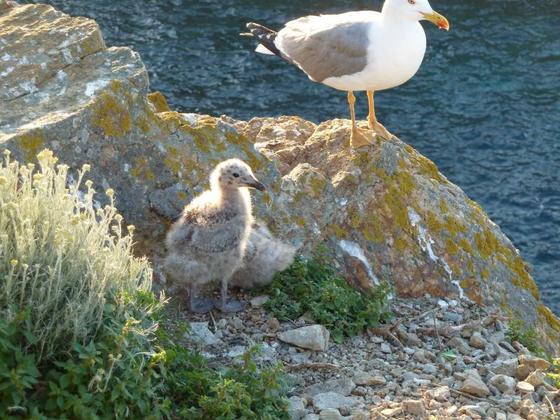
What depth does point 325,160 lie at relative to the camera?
8.61 metres

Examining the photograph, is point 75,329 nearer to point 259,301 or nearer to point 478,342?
point 259,301

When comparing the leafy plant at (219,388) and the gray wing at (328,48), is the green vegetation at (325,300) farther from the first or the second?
the gray wing at (328,48)

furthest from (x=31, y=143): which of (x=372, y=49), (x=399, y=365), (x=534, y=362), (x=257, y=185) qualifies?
(x=534, y=362)

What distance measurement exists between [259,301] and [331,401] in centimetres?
131

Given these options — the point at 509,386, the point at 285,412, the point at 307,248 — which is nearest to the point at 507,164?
the point at 307,248

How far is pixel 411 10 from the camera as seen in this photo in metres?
9.25

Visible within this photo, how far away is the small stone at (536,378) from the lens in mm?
6535

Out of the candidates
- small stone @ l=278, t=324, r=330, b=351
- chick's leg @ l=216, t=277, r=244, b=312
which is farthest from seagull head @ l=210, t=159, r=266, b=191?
small stone @ l=278, t=324, r=330, b=351

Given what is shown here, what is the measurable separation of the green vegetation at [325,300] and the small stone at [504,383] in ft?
3.31

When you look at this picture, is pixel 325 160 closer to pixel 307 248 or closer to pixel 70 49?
pixel 307 248

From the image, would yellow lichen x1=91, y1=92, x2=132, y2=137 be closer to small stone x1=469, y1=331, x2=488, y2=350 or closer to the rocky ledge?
the rocky ledge

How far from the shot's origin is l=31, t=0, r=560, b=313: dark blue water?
1404cm

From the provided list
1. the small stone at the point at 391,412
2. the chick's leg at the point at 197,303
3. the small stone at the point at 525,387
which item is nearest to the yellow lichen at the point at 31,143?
the chick's leg at the point at 197,303

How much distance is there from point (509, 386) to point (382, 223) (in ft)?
6.80
